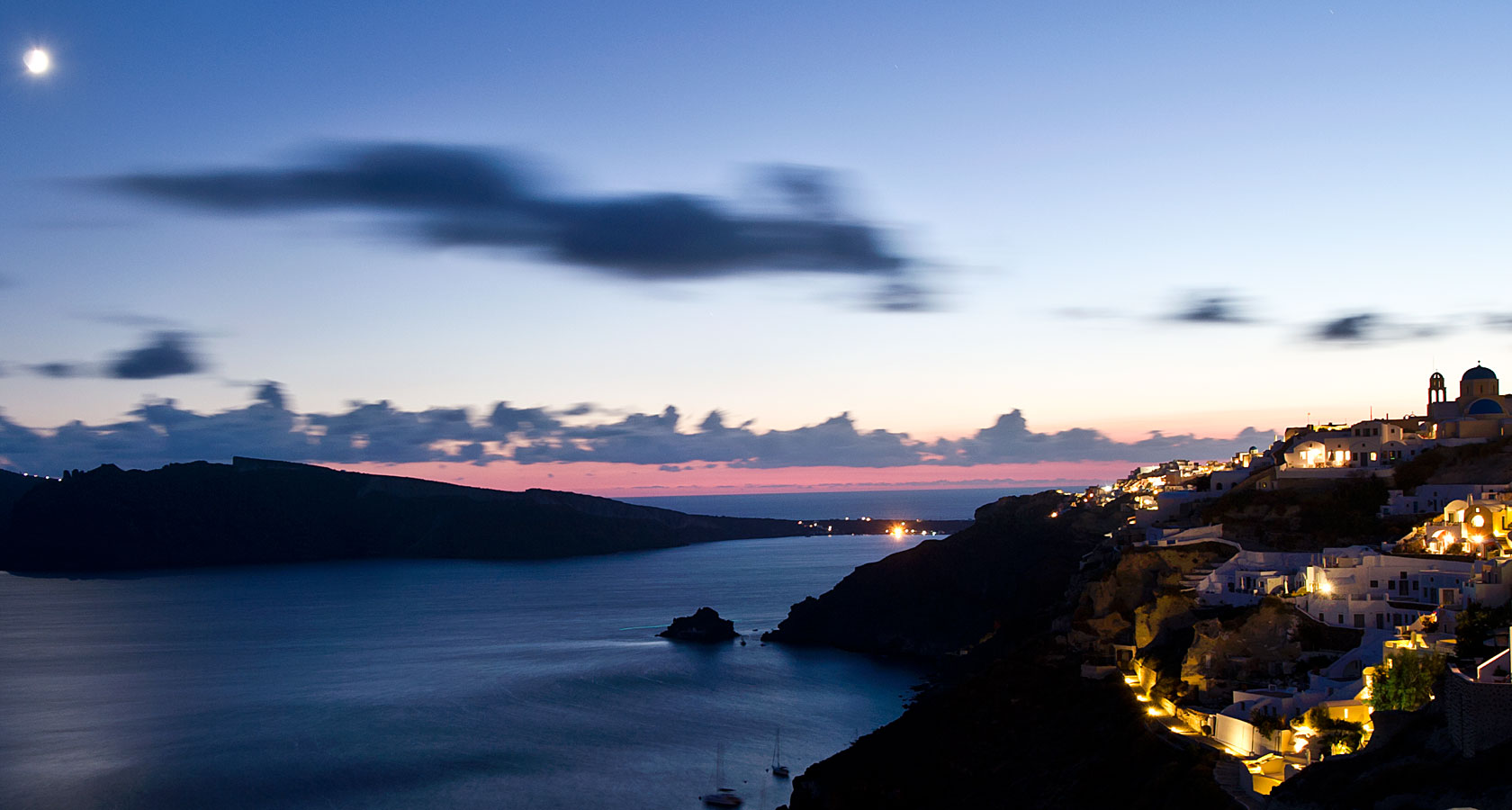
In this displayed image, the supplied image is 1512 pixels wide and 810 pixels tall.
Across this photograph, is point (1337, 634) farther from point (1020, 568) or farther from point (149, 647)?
point (149, 647)

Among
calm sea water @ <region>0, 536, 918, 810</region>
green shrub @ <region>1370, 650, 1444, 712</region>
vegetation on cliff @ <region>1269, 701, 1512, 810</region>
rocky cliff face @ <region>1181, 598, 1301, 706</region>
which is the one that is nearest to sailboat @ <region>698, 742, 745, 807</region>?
calm sea water @ <region>0, 536, 918, 810</region>

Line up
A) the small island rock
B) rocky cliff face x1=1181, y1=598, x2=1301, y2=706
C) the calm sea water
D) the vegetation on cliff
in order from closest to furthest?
the vegetation on cliff
rocky cliff face x1=1181, y1=598, x2=1301, y2=706
the calm sea water
the small island rock

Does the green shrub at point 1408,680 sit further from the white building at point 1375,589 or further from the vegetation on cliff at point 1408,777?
the white building at point 1375,589

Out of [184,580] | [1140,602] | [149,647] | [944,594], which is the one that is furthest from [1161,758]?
[184,580]

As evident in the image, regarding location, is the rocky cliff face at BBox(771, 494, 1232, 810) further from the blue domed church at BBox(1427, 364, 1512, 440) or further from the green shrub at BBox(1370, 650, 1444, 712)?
the blue domed church at BBox(1427, 364, 1512, 440)

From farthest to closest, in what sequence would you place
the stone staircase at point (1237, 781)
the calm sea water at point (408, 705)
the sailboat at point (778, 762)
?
the sailboat at point (778, 762) < the calm sea water at point (408, 705) < the stone staircase at point (1237, 781)

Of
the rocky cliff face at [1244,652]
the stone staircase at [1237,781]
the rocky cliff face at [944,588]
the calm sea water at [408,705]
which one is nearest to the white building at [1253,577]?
the rocky cliff face at [1244,652]
